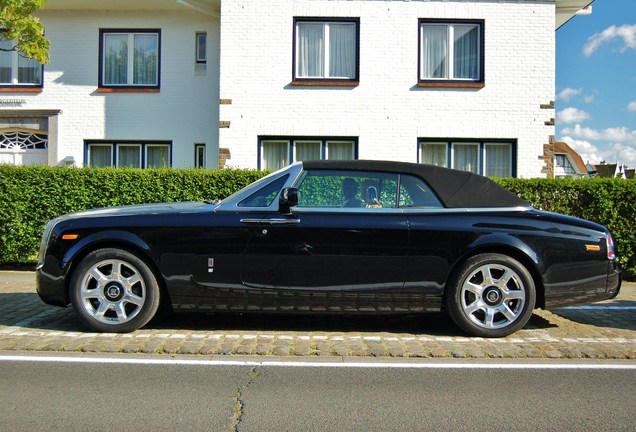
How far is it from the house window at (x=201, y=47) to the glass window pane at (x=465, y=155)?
21.8 ft

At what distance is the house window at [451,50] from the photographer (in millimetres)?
13812

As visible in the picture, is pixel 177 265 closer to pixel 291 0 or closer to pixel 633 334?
pixel 633 334

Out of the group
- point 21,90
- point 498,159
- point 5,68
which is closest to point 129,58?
point 21,90

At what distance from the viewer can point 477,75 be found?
542 inches

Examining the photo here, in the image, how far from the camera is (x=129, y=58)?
584 inches

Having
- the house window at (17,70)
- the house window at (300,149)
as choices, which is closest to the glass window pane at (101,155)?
the house window at (17,70)

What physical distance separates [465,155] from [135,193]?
25.6 feet

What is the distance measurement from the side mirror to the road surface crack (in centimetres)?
153

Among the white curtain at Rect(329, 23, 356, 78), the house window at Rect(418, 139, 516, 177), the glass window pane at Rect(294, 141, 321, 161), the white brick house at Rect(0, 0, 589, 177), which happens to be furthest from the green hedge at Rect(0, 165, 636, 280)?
the white curtain at Rect(329, 23, 356, 78)

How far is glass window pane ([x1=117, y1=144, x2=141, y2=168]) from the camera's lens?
49.1ft

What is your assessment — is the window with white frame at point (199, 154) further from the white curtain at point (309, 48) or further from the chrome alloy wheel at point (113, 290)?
the chrome alloy wheel at point (113, 290)

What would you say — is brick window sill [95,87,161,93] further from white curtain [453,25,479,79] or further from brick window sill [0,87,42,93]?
white curtain [453,25,479,79]

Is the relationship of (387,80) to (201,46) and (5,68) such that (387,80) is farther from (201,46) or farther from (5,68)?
(5,68)

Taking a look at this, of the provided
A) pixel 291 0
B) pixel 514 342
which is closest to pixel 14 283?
pixel 514 342
